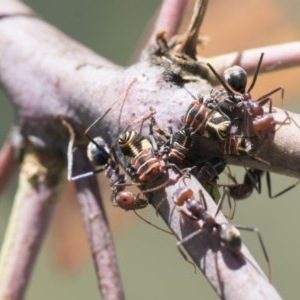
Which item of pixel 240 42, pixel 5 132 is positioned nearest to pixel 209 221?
pixel 240 42

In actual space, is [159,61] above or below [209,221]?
above

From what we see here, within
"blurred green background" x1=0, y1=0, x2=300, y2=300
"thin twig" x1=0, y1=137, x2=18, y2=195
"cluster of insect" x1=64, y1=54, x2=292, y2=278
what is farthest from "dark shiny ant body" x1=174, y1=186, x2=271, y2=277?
"blurred green background" x1=0, y1=0, x2=300, y2=300

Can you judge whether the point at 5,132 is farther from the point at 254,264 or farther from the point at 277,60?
the point at 254,264

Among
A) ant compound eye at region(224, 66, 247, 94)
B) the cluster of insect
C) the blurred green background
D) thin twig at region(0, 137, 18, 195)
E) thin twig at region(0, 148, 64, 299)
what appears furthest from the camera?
the blurred green background

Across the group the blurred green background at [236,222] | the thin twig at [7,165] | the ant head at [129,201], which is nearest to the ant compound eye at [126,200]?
the ant head at [129,201]

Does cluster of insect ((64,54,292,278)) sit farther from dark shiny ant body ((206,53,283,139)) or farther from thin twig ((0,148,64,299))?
thin twig ((0,148,64,299))

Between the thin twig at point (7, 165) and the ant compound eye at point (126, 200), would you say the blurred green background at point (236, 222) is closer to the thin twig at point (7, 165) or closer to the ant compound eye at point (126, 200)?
the thin twig at point (7, 165)

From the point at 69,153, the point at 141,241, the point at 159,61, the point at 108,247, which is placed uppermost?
the point at 159,61
